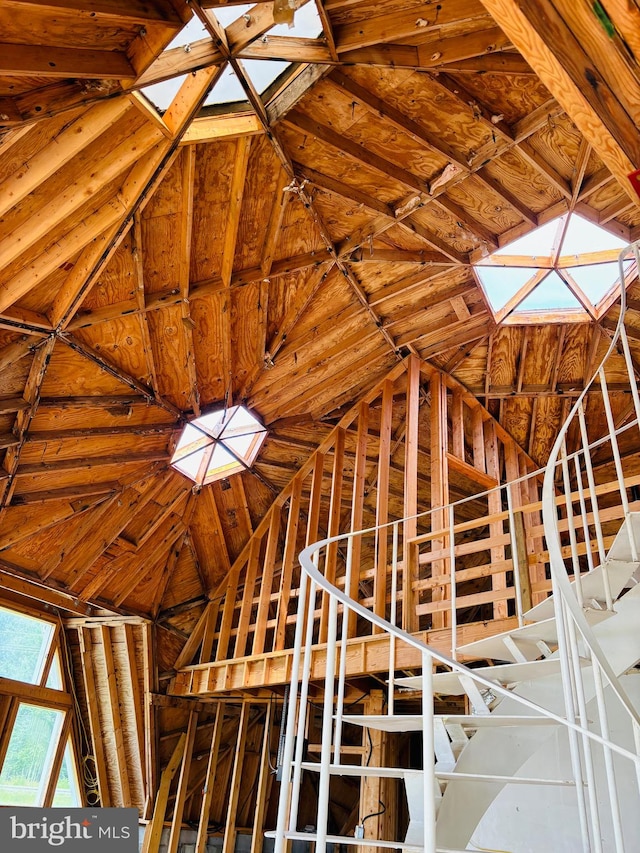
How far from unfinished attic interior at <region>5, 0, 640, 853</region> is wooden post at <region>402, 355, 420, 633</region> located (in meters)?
0.04

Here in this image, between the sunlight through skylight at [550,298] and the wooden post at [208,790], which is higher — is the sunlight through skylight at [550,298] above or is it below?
above

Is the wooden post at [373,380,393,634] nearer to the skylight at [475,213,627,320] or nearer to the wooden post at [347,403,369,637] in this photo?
the wooden post at [347,403,369,637]

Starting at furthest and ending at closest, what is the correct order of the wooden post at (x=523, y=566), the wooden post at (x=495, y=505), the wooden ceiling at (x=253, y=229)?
1. the wooden post at (x=495, y=505)
2. the wooden post at (x=523, y=566)
3. the wooden ceiling at (x=253, y=229)

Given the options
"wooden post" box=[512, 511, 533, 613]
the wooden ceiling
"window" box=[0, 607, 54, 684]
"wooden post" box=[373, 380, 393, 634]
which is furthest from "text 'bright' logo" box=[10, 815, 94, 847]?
"wooden post" box=[512, 511, 533, 613]

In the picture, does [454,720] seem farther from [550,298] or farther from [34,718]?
[34,718]

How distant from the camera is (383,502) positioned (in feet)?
25.5

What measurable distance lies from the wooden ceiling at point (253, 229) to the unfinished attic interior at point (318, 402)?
0.03 m

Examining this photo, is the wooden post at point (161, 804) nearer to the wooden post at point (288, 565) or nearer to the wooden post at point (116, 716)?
the wooden post at point (116, 716)

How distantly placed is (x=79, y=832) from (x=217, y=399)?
5.91 m

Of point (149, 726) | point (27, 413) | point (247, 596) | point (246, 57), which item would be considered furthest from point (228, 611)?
point (246, 57)

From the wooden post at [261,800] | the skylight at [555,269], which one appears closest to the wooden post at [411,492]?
the skylight at [555,269]

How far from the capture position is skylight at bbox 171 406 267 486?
796 centimetres

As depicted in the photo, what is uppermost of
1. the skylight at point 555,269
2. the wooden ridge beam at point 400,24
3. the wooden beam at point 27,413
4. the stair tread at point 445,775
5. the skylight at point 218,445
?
the skylight at point 555,269

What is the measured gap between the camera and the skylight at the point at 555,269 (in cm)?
713
